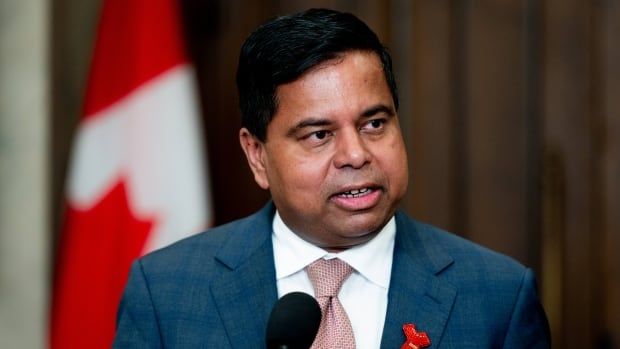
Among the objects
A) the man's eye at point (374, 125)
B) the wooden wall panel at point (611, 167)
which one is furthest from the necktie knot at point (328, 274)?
the wooden wall panel at point (611, 167)

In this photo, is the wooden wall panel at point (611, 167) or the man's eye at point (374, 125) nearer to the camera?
the man's eye at point (374, 125)

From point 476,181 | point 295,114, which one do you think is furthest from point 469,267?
point 476,181

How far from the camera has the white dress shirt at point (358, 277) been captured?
174cm

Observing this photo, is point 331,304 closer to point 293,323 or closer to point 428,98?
point 293,323

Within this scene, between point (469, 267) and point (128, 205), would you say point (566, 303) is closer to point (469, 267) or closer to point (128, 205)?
point (469, 267)

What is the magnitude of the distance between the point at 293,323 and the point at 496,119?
157cm

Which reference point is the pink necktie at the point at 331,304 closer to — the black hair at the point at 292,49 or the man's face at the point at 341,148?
the man's face at the point at 341,148

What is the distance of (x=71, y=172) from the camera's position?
2.62m

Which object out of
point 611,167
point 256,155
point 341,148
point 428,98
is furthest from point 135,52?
point 611,167

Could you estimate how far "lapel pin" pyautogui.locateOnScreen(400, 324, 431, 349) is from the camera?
165cm

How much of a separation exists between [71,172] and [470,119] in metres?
1.12

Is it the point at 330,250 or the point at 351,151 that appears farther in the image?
the point at 330,250

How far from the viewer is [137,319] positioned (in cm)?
178

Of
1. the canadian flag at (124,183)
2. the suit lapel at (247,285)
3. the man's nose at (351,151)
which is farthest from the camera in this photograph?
the canadian flag at (124,183)
